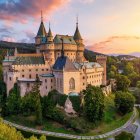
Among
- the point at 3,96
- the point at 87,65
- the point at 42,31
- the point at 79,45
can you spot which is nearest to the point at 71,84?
the point at 87,65

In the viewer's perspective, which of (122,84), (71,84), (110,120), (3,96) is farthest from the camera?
(122,84)

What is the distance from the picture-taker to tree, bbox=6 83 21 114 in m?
61.7

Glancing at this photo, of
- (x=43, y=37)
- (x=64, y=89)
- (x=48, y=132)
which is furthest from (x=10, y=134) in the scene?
(x=43, y=37)

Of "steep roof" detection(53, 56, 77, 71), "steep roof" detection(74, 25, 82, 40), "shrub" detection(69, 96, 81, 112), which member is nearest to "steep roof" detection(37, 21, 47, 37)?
"steep roof" detection(74, 25, 82, 40)

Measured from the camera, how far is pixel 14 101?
6269 cm

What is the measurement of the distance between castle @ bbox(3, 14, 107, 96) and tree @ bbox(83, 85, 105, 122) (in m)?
6.40

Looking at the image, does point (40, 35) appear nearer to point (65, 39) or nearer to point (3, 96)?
point (65, 39)

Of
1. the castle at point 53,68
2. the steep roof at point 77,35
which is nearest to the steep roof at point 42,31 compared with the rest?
the castle at point 53,68

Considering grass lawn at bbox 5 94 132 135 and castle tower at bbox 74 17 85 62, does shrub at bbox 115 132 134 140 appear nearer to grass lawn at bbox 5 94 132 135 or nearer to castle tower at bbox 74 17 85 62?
grass lawn at bbox 5 94 132 135

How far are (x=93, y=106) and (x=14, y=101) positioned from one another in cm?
1872

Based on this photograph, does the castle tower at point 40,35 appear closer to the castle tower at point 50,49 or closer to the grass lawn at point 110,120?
the castle tower at point 50,49

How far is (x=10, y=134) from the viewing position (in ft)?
113

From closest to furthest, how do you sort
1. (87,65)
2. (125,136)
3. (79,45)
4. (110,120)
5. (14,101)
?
(125,136)
(110,120)
(14,101)
(87,65)
(79,45)

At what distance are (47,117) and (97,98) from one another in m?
11.3
